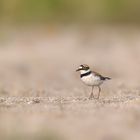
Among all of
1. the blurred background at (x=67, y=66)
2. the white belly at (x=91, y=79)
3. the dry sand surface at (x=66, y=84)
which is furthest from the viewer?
the white belly at (x=91, y=79)

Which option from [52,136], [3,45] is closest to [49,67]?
[3,45]

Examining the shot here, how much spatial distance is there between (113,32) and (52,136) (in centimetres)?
2012

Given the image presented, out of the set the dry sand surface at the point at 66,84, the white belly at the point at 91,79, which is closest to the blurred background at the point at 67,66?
the dry sand surface at the point at 66,84

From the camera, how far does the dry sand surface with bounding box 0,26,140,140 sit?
902 cm

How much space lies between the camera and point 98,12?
2977cm

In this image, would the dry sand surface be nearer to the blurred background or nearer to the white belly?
the blurred background

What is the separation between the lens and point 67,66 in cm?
2045

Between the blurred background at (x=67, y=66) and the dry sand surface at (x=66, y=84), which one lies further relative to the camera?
the blurred background at (x=67, y=66)

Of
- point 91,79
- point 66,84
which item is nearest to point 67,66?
point 66,84

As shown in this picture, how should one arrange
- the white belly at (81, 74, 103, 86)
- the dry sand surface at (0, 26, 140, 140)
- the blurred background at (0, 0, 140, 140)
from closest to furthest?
the dry sand surface at (0, 26, 140, 140) → the blurred background at (0, 0, 140, 140) → the white belly at (81, 74, 103, 86)

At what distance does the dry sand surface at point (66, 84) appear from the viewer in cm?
902

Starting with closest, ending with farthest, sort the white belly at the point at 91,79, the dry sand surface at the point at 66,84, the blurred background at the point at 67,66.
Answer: the dry sand surface at the point at 66,84 < the blurred background at the point at 67,66 < the white belly at the point at 91,79

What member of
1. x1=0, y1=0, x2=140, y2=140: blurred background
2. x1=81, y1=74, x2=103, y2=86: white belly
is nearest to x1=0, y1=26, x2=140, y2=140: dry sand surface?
x1=0, y1=0, x2=140, y2=140: blurred background

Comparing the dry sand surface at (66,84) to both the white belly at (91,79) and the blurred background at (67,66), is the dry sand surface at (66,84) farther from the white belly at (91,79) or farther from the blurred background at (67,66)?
the white belly at (91,79)
